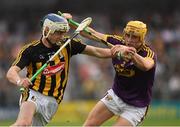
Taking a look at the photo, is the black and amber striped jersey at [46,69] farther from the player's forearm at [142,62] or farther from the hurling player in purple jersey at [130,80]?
the player's forearm at [142,62]

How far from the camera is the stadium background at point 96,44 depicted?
22.2 m

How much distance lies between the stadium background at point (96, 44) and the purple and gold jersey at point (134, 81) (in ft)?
24.8

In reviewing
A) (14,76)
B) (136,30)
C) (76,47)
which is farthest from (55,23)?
(136,30)

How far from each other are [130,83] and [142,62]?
69 centimetres

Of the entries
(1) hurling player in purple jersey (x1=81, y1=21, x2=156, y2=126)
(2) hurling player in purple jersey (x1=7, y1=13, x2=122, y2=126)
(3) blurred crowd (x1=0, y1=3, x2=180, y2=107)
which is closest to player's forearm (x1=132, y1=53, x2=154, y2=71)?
(1) hurling player in purple jersey (x1=81, y1=21, x2=156, y2=126)

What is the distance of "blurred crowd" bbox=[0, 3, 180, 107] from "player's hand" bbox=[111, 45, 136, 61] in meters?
9.88

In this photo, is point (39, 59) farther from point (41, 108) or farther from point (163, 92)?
point (163, 92)

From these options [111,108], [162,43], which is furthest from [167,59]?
[111,108]

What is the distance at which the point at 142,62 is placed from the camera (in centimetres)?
1164

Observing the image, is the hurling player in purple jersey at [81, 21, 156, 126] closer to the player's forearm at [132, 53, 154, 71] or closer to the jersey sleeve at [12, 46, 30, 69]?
the player's forearm at [132, 53, 154, 71]

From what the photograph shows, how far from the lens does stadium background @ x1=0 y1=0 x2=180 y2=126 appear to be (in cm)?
2220

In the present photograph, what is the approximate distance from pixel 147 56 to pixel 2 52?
11931 millimetres

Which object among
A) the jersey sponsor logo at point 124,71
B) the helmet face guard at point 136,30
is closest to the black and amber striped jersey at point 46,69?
the jersey sponsor logo at point 124,71

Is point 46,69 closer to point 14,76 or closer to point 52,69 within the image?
point 52,69
